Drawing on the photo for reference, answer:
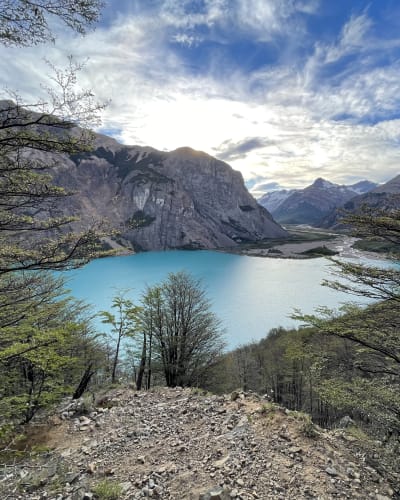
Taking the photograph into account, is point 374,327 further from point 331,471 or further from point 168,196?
point 168,196

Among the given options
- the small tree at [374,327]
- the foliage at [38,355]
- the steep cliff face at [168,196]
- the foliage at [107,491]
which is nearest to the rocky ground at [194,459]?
the foliage at [107,491]

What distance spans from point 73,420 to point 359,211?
28.3ft

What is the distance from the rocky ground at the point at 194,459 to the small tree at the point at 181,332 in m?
7.09

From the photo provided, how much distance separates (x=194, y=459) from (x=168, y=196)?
505 feet

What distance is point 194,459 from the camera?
4.49m

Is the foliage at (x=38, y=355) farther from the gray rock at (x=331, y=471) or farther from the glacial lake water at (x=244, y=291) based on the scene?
the glacial lake water at (x=244, y=291)

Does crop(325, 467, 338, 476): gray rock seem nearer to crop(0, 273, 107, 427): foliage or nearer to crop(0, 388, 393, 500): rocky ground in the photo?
crop(0, 388, 393, 500): rocky ground

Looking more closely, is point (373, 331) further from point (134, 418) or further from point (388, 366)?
point (134, 418)

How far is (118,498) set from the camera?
145 inches

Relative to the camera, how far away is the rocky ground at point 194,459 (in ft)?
12.5

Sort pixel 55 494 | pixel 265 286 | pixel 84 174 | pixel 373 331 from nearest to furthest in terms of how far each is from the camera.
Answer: pixel 55 494 → pixel 373 331 → pixel 265 286 → pixel 84 174

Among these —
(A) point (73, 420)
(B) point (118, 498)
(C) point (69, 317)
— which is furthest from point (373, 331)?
(C) point (69, 317)

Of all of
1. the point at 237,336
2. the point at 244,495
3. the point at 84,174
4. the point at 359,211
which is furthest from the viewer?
the point at 84,174

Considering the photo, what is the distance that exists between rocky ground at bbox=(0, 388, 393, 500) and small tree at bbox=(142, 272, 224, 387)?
7.09 m
